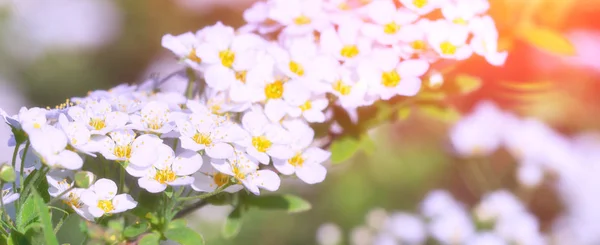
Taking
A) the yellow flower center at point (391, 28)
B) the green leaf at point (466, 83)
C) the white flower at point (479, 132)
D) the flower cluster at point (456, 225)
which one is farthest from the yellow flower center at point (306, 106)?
the white flower at point (479, 132)

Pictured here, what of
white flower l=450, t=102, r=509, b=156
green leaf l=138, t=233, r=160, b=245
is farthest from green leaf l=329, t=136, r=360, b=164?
white flower l=450, t=102, r=509, b=156

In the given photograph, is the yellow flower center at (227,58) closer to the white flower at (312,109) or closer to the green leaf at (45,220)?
the white flower at (312,109)

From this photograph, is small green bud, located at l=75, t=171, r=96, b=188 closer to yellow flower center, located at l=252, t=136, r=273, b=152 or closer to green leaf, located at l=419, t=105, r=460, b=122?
yellow flower center, located at l=252, t=136, r=273, b=152

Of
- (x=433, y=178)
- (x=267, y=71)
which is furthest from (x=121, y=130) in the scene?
(x=433, y=178)

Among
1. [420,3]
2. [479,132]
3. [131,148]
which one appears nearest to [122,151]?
[131,148]

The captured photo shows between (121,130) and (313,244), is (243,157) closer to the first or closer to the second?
(121,130)
